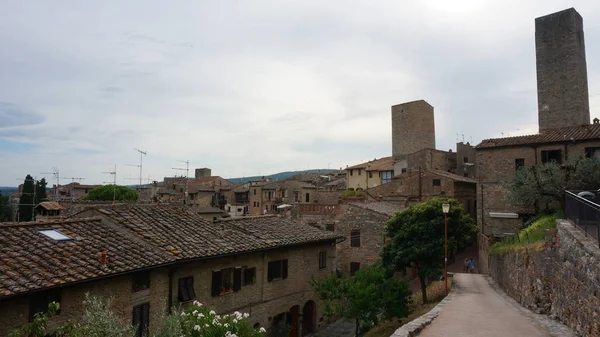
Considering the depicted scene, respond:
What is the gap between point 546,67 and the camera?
36.5 metres

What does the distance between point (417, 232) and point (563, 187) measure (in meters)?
8.72

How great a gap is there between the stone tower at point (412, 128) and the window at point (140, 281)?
177ft

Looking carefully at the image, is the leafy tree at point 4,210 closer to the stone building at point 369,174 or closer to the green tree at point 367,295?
the stone building at point 369,174

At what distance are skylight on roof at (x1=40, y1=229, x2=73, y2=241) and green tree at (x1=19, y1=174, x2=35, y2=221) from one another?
121 feet

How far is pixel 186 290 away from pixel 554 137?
87.1 feet

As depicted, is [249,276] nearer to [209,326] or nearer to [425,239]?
[425,239]

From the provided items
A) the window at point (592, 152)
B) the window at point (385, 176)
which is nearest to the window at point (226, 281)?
the window at point (592, 152)

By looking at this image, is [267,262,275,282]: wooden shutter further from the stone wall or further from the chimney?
the stone wall

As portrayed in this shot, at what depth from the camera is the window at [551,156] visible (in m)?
28.0

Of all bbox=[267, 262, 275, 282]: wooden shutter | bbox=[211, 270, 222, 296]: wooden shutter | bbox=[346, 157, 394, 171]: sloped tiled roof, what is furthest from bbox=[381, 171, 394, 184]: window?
bbox=[211, 270, 222, 296]: wooden shutter

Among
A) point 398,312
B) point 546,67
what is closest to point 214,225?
point 398,312

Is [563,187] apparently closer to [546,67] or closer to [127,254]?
[546,67]

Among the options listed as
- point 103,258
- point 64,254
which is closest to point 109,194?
point 64,254

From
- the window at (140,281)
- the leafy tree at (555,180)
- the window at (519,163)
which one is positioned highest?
the window at (519,163)
